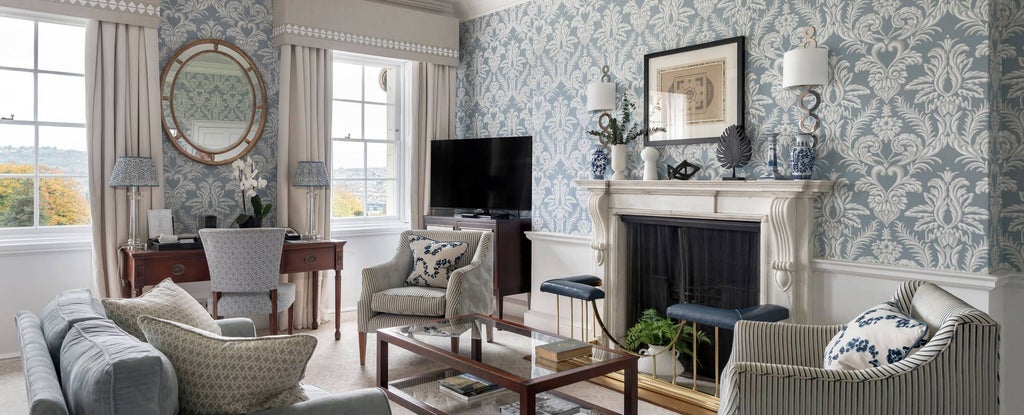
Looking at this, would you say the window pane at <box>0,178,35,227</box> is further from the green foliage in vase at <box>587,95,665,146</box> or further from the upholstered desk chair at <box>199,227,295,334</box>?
the green foliage in vase at <box>587,95,665,146</box>

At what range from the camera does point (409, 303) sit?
4027 mm

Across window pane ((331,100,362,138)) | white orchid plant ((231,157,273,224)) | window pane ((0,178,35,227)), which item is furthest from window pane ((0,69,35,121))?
window pane ((331,100,362,138))

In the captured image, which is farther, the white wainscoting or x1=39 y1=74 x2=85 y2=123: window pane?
x1=39 y1=74 x2=85 y2=123: window pane

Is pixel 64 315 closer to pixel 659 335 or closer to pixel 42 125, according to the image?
pixel 659 335

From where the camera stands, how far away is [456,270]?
411 cm

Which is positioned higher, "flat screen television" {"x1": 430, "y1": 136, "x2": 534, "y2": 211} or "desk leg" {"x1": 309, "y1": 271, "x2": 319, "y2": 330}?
"flat screen television" {"x1": 430, "y1": 136, "x2": 534, "y2": 211}

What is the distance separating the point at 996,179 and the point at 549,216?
9.17 ft

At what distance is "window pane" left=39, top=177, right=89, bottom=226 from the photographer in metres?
4.43

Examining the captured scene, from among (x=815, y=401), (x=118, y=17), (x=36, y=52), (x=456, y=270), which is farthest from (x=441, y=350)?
(x=36, y=52)

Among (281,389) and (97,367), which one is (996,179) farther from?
(97,367)

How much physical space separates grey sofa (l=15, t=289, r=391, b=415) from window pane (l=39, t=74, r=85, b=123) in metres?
2.96

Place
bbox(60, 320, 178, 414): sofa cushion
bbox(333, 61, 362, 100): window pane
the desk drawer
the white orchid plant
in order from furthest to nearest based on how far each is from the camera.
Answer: bbox(333, 61, 362, 100): window pane
the white orchid plant
the desk drawer
bbox(60, 320, 178, 414): sofa cushion

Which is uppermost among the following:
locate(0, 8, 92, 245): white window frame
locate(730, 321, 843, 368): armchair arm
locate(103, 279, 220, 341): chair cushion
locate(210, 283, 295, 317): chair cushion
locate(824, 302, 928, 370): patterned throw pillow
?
locate(0, 8, 92, 245): white window frame

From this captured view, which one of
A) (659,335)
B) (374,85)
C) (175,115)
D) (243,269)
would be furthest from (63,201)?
(659,335)
